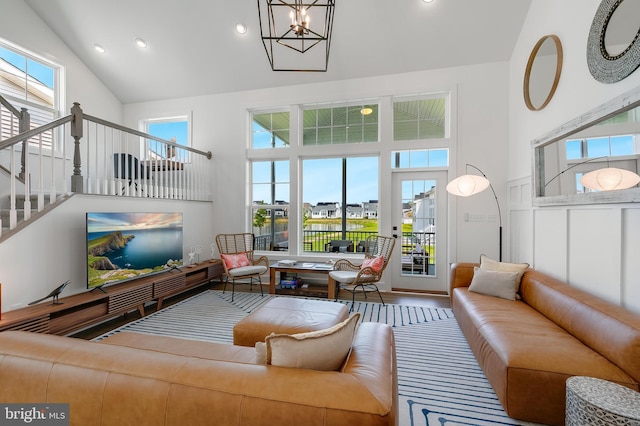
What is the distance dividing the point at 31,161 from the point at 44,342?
4438 millimetres

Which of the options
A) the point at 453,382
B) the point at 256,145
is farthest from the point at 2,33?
the point at 453,382

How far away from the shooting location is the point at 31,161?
4098 millimetres

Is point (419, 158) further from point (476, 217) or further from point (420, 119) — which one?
point (476, 217)

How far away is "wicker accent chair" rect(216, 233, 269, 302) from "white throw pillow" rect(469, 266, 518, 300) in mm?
2859

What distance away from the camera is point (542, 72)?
3.16 m

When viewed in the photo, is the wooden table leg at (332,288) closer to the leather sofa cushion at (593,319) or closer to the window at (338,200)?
the window at (338,200)

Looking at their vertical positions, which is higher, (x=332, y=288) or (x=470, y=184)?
(x=470, y=184)

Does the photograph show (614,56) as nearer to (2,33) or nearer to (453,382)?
(453,382)

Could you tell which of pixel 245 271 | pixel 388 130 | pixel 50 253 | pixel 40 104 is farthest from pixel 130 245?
pixel 388 130

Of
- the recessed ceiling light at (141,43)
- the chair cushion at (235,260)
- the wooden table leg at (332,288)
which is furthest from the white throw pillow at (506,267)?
the recessed ceiling light at (141,43)

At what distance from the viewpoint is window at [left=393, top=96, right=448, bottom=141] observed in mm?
4465

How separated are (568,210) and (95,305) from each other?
15.9 feet

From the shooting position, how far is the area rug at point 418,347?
5.85 ft

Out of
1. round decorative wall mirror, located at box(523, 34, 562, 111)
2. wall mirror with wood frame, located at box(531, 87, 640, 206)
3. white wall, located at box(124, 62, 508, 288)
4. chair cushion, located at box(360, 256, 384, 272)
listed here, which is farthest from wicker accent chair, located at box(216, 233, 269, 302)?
round decorative wall mirror, located at box(523, 34, 562, 111)
